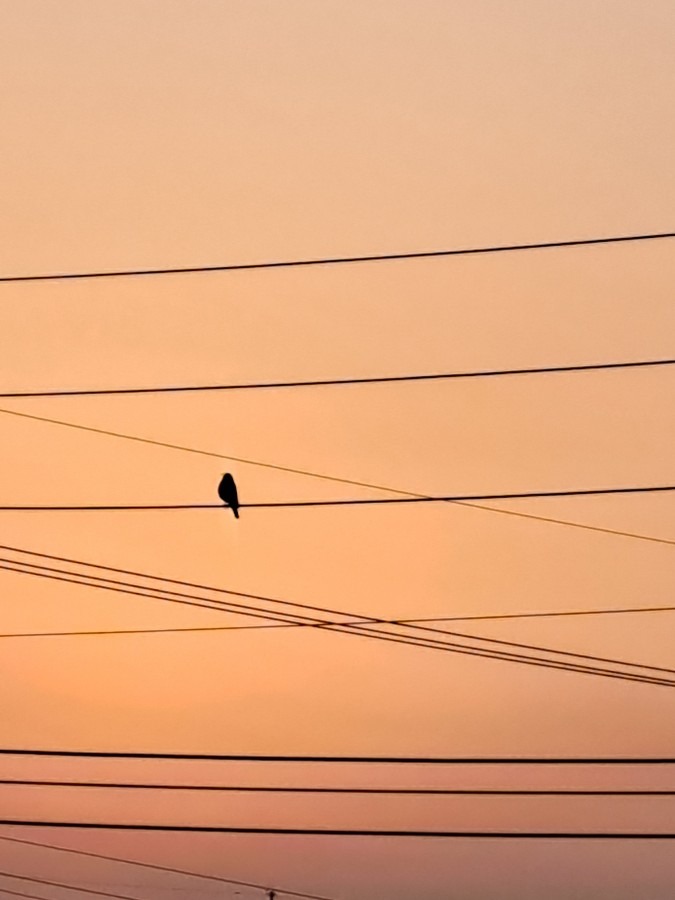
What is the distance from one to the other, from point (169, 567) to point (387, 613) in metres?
0.57

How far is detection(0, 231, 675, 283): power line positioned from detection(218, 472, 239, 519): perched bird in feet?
1.71

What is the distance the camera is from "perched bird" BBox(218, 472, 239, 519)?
9.45ft

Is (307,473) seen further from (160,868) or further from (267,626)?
(160,868)

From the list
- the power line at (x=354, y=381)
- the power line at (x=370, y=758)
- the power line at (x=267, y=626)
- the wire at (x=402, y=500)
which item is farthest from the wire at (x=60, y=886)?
the power line at (x=354, y=381)

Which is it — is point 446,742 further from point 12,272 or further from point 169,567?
point 12,272

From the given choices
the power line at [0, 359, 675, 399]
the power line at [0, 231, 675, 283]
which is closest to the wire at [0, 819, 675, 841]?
the power line at [0, 359, 675, 399]

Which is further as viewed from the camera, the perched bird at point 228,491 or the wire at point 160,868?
the wire at point 160,868

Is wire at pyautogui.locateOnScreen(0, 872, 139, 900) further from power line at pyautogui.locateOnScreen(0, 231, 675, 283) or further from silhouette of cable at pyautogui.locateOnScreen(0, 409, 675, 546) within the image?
power line at pyautogui.locateOnScreen(0, 231, 675, 283)

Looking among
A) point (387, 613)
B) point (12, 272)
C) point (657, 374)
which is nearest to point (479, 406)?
point (657, 374)

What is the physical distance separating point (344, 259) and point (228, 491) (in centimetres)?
64

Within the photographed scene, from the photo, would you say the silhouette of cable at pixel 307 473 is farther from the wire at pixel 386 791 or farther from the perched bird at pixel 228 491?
the wire at pixel 386 791

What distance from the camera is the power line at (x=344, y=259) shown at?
2.57 meters

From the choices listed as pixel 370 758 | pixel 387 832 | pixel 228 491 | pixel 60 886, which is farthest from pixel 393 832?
pixel 228 491

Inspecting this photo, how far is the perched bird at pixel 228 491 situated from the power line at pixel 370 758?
0.83 meters
